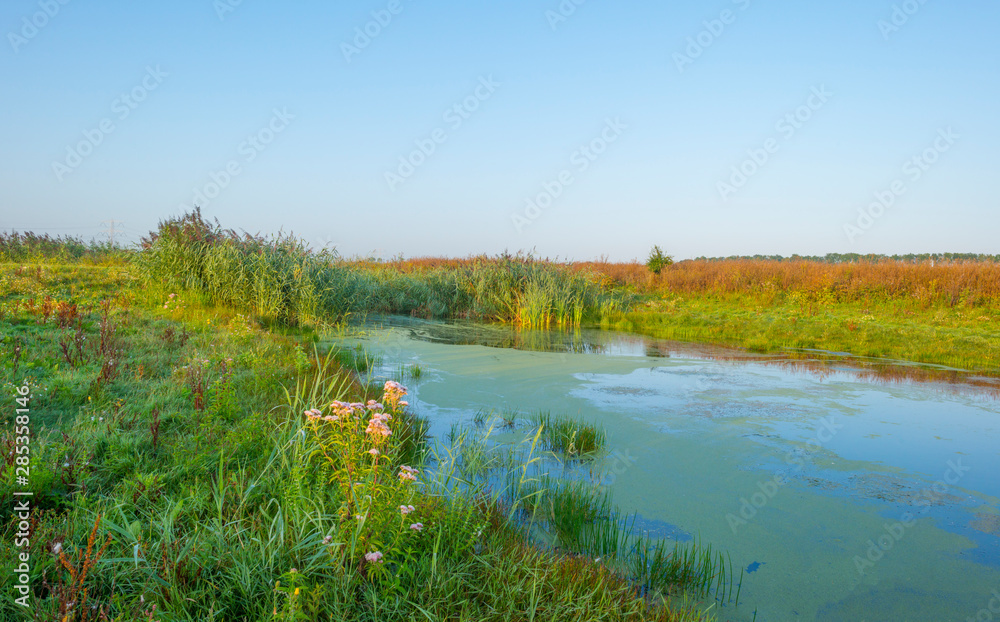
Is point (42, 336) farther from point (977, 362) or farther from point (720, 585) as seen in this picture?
point (977, 362)

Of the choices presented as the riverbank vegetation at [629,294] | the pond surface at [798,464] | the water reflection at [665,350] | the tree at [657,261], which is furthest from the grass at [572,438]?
the tree at [657,261]

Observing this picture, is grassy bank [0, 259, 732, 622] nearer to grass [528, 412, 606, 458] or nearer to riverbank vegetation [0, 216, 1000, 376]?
grass [528, 412, 606, 458]

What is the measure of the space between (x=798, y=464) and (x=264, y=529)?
12.3 ft

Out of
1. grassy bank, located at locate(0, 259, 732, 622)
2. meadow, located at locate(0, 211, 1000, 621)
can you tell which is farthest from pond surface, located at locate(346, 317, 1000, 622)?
grassy bank, located at locate(0, 259, 732, 622)

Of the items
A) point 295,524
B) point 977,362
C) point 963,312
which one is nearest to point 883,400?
point 977,362

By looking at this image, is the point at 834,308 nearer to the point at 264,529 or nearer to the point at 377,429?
the point at 377,429

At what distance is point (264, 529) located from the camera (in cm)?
235

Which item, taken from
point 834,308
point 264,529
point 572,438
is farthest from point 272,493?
point 834,308

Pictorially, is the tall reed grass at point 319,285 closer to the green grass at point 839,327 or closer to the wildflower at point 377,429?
the green grass at point 839,327

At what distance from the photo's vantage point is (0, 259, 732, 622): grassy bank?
6.25ft

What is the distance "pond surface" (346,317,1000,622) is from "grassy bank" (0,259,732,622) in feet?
1.54

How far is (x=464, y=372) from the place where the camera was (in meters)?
7.04

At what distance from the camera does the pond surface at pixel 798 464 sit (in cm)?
257

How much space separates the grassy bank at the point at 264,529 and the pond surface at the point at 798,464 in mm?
468
